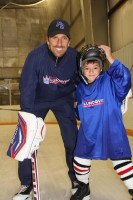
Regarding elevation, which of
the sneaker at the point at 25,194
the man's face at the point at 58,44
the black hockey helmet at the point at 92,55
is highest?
the man's face at the point at 58,44

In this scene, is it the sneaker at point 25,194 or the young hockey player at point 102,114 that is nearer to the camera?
the young hockey player at point 102,114

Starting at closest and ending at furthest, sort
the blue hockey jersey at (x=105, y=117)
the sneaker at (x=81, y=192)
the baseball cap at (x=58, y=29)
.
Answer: the blue hockey jersey at (x=105, y=117)
the baseball cap at (x=58, y=29)
the sneaker at (x=81, y=192)

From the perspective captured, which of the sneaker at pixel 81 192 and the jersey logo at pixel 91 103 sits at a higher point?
the jersey logo at pixel 91 103

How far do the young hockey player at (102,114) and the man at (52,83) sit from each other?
170 millimetres

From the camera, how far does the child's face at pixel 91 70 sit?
1.77 meters

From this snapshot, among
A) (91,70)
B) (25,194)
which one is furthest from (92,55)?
(25,194)

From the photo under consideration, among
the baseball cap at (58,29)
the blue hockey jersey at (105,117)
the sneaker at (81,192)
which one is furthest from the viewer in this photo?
the sneaker at (81,192)

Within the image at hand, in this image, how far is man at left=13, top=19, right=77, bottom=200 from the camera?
185cm

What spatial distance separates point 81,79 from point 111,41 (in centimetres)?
612

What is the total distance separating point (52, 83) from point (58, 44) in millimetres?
257

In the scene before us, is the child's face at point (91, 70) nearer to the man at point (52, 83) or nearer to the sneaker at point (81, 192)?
the man at point (52, 83)

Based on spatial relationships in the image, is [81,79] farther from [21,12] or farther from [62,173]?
[21,12]

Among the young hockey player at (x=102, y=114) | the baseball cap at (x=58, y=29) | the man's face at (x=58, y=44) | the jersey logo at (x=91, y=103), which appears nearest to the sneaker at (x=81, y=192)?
the young hockey player at (x=102, y=114)

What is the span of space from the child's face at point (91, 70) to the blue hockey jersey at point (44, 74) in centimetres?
19
